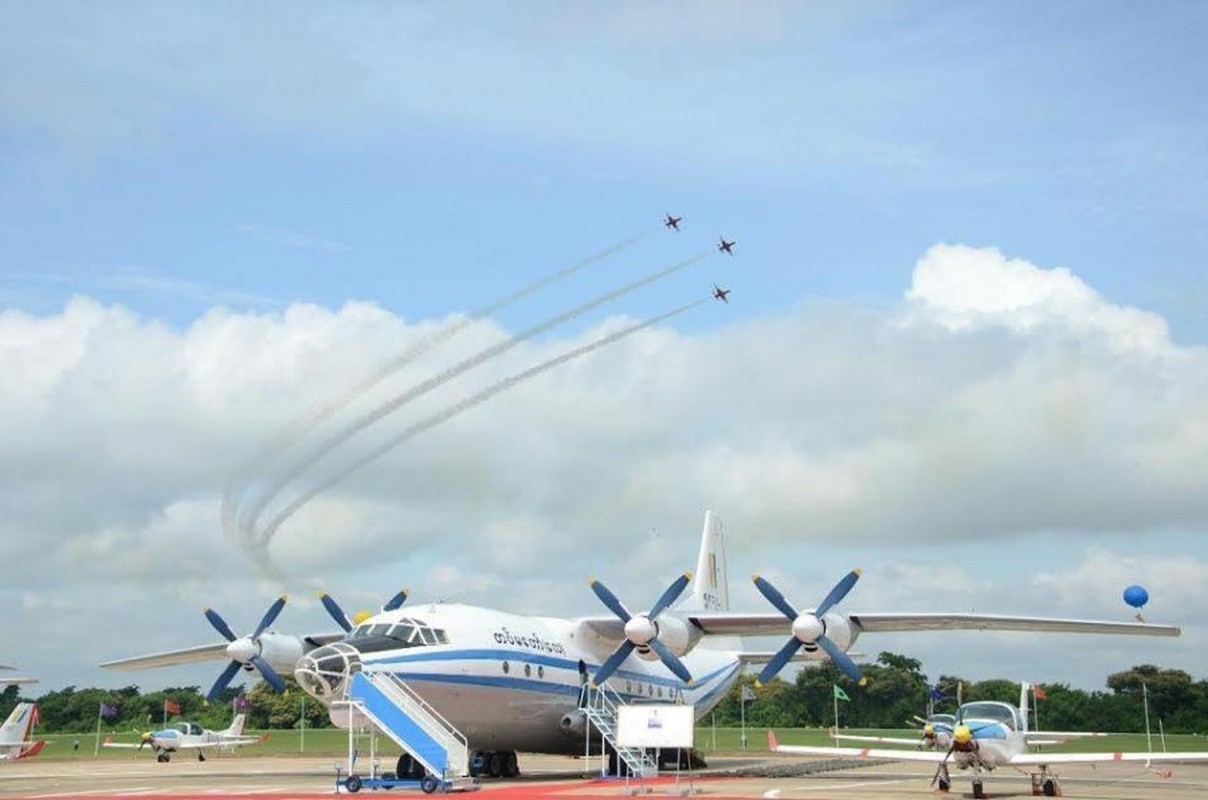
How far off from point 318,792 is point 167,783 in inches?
329

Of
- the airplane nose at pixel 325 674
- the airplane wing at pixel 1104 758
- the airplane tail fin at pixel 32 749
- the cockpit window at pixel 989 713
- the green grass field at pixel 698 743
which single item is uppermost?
the airplane nose at pixel 325 674

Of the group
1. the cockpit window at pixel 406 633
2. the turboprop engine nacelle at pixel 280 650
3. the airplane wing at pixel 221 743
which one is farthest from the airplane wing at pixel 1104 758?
the airplane wing at pixel 221 743

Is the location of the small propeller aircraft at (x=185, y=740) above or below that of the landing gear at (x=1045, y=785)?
below

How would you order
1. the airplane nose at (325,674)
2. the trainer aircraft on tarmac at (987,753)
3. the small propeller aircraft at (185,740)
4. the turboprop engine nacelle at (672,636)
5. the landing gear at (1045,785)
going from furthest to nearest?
the small propeller aircraft at (185,740), the turboprop engine nacelle at (672,636), the airplane nose at (325,674), the landing gear at (1045,785), the trainer aircraft on tarmac at (987,753)

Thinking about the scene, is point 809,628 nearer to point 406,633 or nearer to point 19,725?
point 406,633

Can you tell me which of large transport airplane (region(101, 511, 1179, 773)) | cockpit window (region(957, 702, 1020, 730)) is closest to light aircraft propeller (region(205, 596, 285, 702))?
large transport airplane (region(101, 511, 1179, 773))

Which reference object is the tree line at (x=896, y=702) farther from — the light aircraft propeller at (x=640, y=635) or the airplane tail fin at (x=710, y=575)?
the light aircraft propeller at (x=640, y=635)

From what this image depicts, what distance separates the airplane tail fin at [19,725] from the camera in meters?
49.7

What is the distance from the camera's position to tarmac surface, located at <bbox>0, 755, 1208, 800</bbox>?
86.3 ft

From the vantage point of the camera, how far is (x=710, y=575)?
49.3 meters

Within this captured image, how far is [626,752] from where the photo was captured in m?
32.9

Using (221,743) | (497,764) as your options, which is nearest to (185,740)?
(221,743)

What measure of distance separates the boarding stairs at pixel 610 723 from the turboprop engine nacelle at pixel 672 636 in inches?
72.8

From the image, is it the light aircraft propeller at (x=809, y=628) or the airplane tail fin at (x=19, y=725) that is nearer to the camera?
the light aircraft propeller at (x=809, y=628)
